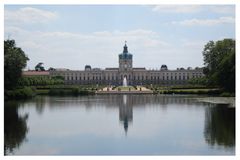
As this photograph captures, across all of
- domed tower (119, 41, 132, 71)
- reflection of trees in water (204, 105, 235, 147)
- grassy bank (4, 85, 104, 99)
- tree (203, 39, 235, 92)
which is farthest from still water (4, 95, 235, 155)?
domed tower (119, 41, 132, 71)

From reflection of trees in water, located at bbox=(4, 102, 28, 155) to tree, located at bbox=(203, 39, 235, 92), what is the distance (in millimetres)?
12665

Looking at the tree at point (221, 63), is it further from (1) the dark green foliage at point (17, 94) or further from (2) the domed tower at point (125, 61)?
(2) the domed tower at point (125, 61)

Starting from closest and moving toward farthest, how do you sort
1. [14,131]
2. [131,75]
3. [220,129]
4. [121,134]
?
1. [121,134]
2. [220,129]
3. [14,131]
4. [131,75]

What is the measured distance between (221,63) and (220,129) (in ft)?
48.6

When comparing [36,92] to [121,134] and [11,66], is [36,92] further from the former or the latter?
[121,134]

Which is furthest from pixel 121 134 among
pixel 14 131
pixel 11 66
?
pixel 11 66

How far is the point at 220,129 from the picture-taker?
10.1 meters

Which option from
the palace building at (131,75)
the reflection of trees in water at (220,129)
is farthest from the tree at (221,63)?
the palace building at (131,75)

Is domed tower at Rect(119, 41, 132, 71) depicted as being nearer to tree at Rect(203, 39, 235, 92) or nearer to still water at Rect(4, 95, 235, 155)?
tree at Rect(203, 39, 235, 92)

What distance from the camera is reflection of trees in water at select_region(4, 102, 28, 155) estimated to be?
8.44 meters

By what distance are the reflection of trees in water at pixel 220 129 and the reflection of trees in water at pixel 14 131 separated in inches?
147

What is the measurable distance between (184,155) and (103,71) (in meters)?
61.5

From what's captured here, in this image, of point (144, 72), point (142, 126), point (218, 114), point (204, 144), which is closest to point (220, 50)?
point (218, 114)
